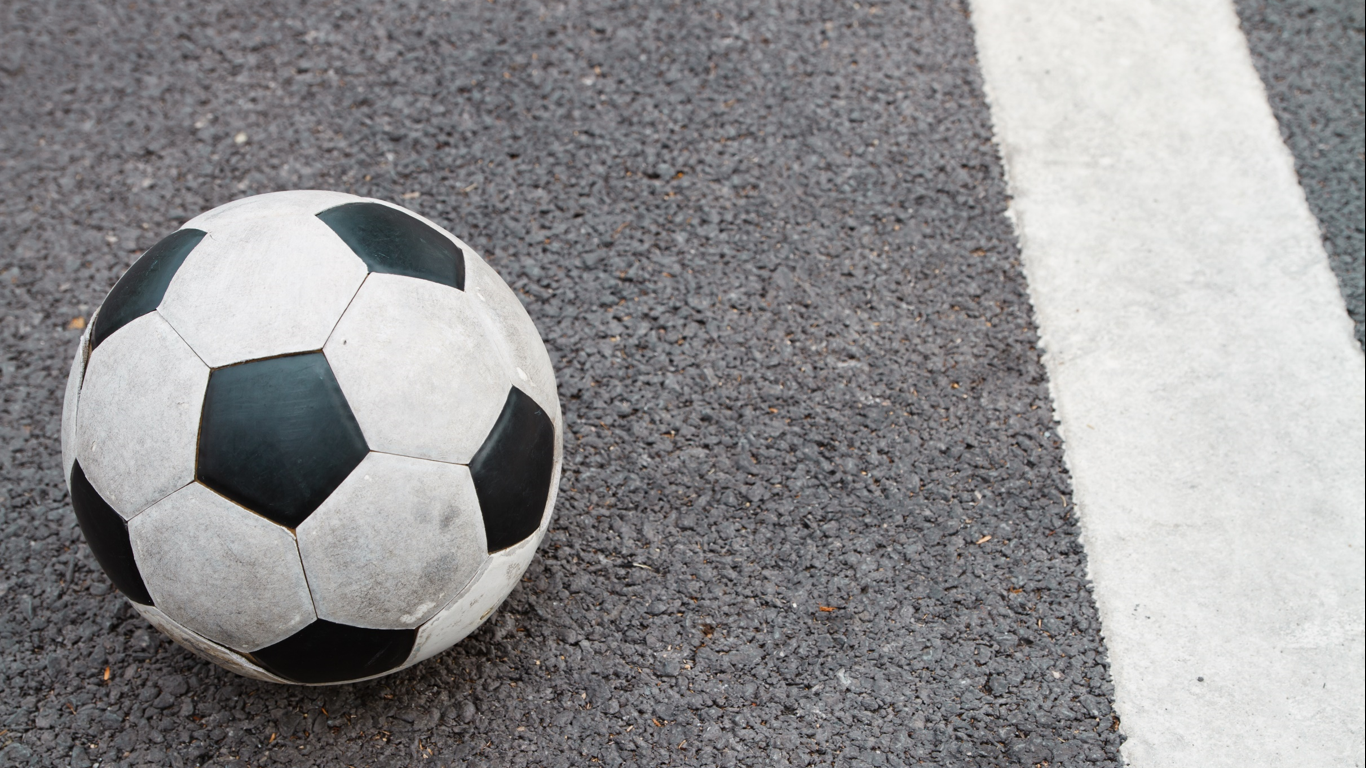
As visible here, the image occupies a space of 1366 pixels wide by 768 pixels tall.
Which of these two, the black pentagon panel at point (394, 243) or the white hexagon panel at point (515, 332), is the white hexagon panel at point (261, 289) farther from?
the white hexagon panel at point (515, 332)

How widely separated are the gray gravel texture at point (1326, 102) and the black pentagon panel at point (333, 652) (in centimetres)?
285

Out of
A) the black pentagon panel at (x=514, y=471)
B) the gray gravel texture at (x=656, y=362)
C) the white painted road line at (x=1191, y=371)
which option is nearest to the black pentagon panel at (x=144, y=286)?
the black pentagon panel at (x=514, y=471)

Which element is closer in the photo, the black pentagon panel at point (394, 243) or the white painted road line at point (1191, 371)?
the black pentagon panel at point (394, 243)

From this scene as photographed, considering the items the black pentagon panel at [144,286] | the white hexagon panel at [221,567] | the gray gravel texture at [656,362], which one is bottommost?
the gray gravel texture at [656,362]

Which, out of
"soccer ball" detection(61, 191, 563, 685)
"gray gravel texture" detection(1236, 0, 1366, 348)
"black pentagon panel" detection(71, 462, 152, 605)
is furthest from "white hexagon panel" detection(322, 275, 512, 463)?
"gray gravel texture" detection(1236, 0, 1366, 348)

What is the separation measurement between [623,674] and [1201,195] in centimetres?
241

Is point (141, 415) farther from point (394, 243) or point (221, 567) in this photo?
point (394, 243)

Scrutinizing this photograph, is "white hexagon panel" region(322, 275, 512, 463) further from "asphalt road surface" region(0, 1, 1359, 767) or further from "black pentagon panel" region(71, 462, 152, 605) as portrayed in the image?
"asphalt road surface" region(0, 1, 1359, 767)

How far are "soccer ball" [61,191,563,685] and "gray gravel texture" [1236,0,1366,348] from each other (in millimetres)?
2659

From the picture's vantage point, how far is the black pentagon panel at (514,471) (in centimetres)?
190

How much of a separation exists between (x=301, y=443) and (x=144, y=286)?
1.69ft

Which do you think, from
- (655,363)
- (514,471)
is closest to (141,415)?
(514,471)

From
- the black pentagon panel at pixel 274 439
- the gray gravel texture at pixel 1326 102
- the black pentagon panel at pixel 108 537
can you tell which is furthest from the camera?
the gray gravel texture at pixel 1326 102

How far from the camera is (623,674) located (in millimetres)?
2350
